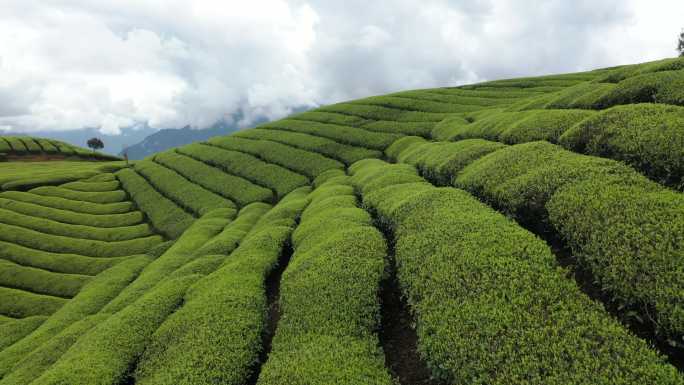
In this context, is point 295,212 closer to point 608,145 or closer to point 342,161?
point 608,145

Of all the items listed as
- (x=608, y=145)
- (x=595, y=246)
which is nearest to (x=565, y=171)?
(x=608, y=145)

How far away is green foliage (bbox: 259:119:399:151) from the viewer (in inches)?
1935

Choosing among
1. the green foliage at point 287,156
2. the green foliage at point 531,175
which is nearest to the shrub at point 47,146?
the green foliage at point 287,156

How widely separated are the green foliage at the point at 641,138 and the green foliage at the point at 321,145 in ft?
96.4

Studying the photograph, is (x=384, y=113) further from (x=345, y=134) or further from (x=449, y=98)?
(x=449, y=98)

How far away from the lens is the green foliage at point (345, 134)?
49153mm

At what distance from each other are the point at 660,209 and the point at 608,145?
6.48 m

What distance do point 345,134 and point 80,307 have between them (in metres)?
37.3

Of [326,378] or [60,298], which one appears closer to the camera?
[326,378]

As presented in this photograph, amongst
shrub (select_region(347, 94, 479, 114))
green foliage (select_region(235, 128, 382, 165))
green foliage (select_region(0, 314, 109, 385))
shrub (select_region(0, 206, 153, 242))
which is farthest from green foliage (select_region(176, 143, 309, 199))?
shrub (select_region(347, 94, 479, 114))

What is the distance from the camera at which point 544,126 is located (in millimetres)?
21594

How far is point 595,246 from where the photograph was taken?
9.73 metres

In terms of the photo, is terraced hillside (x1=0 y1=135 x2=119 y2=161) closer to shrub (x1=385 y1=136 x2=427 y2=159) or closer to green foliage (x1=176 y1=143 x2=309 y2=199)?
green foliage (x1=176 y1=143 x2=309 y2=199)

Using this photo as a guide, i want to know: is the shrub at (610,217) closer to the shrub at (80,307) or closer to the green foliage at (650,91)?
the green foliage at (650,91)
